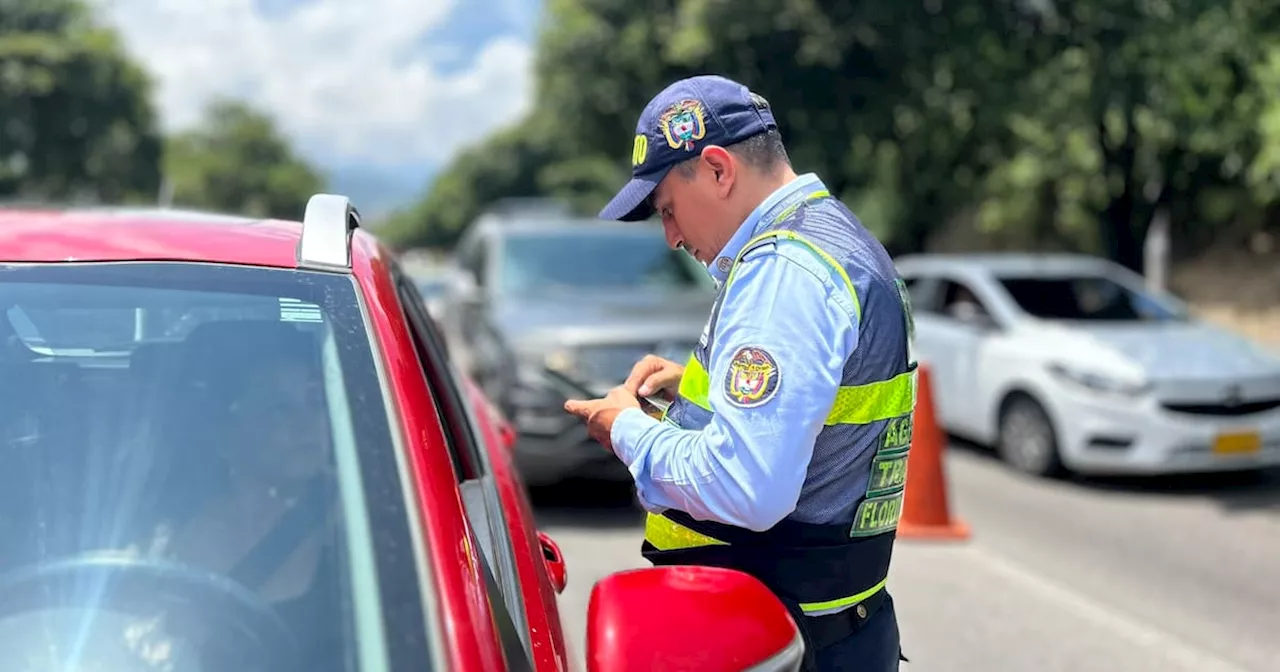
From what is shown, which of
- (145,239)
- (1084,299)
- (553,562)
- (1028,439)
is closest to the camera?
(145,239)

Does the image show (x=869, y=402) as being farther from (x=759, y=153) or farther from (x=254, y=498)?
(x=254, y=498)

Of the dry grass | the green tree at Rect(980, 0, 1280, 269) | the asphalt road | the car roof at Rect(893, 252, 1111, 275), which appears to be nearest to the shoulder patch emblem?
the asphalt road

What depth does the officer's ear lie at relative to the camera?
1898 millimetres

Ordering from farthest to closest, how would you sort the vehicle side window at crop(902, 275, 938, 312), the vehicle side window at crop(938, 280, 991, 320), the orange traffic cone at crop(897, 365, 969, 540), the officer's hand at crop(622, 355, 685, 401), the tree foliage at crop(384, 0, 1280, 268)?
the tree foliage at crop(384, 0, 1280, 268) < the vehicle side window at crop(902, 275, 938, 312) < the vehicle side window at crop(938, 280, 991, 320) < the orange traffic cone at crop(897, 365, 969, 540) < the officer's hand at crop(622, 355, 685, 401)

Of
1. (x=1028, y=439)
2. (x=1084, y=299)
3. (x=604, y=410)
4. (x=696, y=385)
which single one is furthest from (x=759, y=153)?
(x=1084, y=299)

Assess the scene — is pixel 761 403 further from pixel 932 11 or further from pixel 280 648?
pixel 932 11

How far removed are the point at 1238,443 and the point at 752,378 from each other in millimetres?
6767

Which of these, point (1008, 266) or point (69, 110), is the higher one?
point (69, 110)

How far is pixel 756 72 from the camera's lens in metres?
15.8

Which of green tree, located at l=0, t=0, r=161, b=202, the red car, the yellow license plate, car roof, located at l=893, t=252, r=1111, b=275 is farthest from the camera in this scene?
green tree, located at l=0, t=0, r=161, b=202

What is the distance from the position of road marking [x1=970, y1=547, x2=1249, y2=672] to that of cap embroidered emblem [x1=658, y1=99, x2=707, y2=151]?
12.1 feet

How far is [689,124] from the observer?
1888 mm

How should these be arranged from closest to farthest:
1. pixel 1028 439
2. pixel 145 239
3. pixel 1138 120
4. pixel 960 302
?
pixel 145 239
pixel 1028 439
pixel 960 302
pixel 1138 120

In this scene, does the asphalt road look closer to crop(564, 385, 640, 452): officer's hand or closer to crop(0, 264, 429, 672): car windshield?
crop(564, 385, 640, 452): officer's hand
